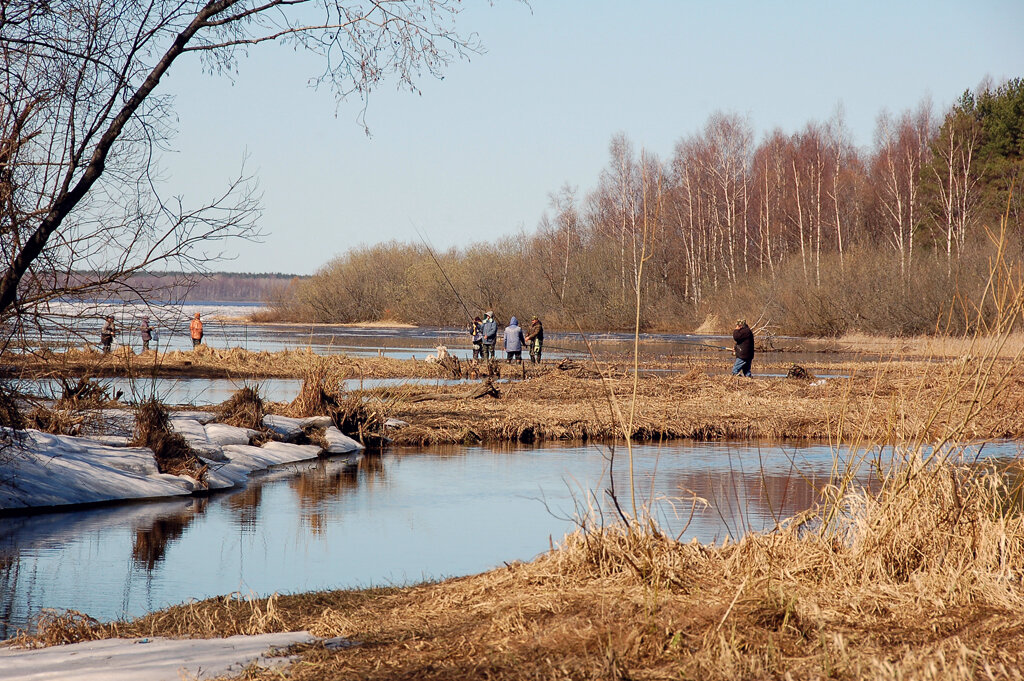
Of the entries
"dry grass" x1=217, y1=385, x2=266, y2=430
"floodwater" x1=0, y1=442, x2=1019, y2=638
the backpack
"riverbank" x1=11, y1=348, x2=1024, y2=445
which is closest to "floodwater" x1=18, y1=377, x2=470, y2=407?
"riverbank" x1=11, y1=348, x2=1024, y2=445

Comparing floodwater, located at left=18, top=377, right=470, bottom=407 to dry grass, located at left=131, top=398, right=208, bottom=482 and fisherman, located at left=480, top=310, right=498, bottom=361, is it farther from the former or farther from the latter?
dry grass, located at left=131, top=398, right=208, bottom=482

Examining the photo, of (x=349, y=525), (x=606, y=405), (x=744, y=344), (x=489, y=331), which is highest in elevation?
(x=489, y=331)

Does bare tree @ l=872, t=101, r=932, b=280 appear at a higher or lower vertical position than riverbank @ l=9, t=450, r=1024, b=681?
higher

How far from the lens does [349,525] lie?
10.4 metres

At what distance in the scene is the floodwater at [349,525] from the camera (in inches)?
302

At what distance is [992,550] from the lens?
575cm

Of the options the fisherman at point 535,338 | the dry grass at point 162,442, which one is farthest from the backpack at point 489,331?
the dry grass at point 162,442

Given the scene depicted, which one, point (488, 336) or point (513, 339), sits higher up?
point (488, 336)

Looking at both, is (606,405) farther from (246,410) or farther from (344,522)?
(344,522)

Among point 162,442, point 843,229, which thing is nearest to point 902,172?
point 843,229

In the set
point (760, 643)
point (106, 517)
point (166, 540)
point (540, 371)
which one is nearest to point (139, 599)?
point (166, 540)

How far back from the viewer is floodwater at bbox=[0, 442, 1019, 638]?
767cm

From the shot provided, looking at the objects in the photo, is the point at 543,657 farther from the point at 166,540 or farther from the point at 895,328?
the point at 895,328

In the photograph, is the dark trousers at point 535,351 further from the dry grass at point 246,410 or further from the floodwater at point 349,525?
the dry grass at point 246,410
